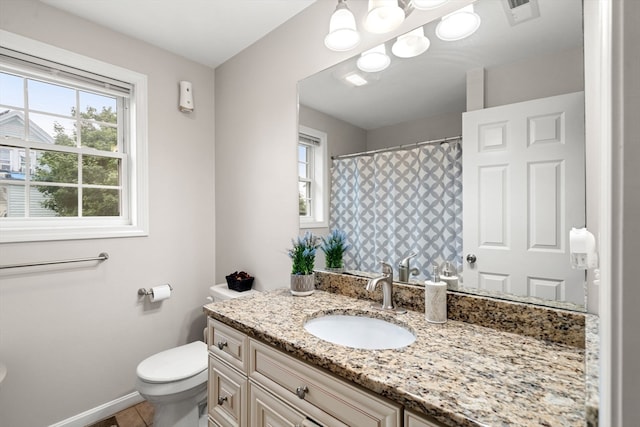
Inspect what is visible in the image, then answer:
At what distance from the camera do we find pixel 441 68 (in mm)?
1300

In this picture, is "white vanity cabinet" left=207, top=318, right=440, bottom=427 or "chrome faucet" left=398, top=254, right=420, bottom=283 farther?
"chrome faucet" left=398, top=254, right=420, bottom=283

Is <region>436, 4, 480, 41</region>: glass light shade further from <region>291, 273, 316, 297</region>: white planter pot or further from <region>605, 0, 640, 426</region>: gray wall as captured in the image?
<region>291, 273, 316, 297</region>: white planter pot

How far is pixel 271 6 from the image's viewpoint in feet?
5.78

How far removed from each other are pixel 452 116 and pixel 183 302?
2163mm

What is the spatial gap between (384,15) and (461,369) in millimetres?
1356

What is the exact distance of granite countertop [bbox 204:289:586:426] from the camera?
639mm

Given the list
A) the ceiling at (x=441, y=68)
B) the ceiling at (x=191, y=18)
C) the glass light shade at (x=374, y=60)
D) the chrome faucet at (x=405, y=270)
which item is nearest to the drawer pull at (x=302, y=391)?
the chrome faucet at (x=405, y=270)

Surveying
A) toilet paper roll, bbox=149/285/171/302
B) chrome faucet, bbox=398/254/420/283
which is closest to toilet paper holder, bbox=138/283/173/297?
toilet paper roll, bbox=149/285/171/302

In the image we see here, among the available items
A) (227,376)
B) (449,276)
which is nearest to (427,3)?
(449,276)

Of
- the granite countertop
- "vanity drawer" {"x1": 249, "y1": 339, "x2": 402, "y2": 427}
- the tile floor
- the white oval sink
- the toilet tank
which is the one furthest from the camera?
the toilet tank

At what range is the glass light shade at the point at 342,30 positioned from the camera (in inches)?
55.2

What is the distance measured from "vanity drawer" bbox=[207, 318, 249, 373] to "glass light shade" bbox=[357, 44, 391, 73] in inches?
53.1

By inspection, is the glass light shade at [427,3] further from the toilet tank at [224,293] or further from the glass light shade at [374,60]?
the toilet tank at [224,293]

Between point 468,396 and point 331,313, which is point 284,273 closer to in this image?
point 331,313
